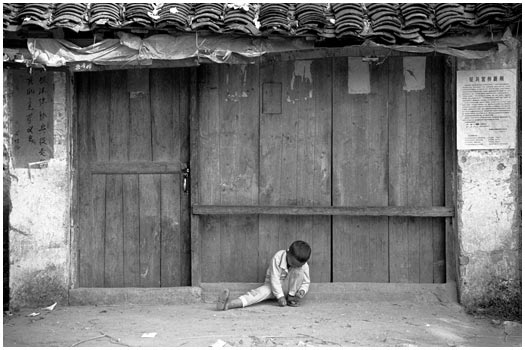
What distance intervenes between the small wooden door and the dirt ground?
490mm

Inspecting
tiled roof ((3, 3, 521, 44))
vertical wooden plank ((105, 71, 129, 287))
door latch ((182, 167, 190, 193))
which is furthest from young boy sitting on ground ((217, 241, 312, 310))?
tiled roof ((3, 3, 521, 44))

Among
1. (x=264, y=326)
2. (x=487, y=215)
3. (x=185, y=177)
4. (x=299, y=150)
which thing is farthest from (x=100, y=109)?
(x=487, y=215)

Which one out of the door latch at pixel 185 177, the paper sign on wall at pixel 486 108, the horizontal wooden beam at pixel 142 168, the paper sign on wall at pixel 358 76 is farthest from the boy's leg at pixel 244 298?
the paper sign on wall at pixel 486 108

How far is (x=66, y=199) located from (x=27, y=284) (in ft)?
A: 3.20

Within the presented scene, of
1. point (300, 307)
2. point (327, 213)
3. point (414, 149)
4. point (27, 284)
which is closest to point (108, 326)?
point (27, 284)

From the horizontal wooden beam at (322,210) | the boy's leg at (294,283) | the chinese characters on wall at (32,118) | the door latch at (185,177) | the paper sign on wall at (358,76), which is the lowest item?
the boy's leg at (294,283)

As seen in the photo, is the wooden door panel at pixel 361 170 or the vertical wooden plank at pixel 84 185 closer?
the wooden door panel at pixel 361 170

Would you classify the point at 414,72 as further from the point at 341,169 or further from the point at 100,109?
the point at 100,109

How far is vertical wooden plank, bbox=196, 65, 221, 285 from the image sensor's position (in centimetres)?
628

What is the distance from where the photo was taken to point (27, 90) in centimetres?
615

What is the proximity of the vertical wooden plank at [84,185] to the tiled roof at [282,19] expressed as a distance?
91 cm

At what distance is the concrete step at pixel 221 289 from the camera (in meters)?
6.12

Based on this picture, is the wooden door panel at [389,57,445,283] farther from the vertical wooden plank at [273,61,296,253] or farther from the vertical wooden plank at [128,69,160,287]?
the vertical wooden plank at [128,69,160,287]

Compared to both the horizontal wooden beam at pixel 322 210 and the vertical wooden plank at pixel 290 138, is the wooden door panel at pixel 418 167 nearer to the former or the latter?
the horizontal wooden beam at pixel 322 210
